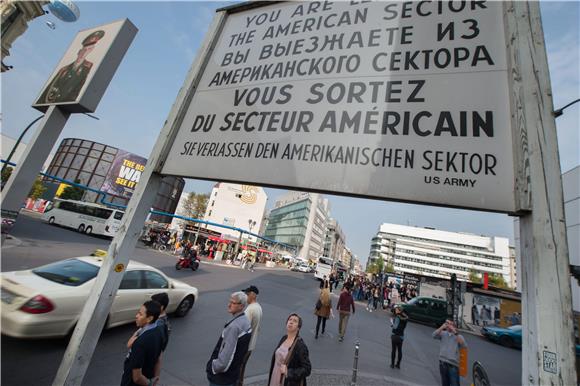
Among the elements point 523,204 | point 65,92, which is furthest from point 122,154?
point 523,204

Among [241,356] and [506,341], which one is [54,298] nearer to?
[241,356]

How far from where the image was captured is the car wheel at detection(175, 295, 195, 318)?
7928mm

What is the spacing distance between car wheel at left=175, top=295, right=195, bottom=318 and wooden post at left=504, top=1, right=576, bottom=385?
853cm

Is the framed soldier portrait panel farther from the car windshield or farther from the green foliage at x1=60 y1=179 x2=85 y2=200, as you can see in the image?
the green foliage at x1=60 y1=179 x2=85 y2=200

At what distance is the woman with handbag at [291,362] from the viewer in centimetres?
320

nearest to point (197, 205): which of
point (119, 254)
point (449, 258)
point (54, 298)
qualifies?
point (54, 298)

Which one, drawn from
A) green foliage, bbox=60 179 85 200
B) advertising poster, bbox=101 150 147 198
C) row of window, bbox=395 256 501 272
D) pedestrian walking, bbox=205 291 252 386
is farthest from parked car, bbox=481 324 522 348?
row of window, bbox=395 256 501 272

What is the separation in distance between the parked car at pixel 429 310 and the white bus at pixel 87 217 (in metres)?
26.1

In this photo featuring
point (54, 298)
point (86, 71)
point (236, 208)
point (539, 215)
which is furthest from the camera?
point (236, 208)

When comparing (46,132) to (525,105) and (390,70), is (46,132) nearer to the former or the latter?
(390,70)

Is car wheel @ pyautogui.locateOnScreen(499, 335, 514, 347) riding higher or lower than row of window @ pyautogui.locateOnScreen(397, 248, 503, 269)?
lower

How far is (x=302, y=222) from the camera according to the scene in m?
79.8

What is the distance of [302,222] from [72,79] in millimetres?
77746

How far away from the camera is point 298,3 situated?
2.94 meters
